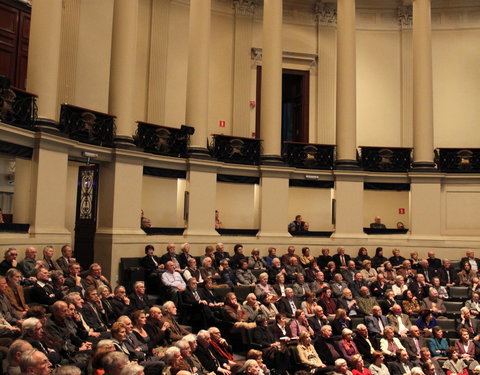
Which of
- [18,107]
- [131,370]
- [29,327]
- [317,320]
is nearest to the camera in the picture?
[131,370]

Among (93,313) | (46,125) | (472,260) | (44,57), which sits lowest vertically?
(93,313)

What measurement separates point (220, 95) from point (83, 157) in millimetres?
7480

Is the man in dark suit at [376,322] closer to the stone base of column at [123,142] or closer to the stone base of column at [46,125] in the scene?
the stone base of column at [123,142]

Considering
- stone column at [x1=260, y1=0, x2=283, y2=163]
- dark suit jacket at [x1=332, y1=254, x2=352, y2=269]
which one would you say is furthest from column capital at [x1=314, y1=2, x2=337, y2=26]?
dark suit jacket at [x1=332, y1=254, x2=352, y2=269]

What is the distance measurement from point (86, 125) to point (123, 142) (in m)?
1.05

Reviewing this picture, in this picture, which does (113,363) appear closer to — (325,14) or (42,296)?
(42,296)

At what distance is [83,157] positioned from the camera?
13.4 meters

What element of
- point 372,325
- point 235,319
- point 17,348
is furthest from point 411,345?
point 17,348

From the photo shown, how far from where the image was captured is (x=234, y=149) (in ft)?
55.5

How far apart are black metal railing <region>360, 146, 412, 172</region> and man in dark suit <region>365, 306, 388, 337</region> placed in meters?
7.41

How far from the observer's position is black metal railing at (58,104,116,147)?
42.8 ft

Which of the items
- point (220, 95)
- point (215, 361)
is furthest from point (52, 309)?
point (220, 95)

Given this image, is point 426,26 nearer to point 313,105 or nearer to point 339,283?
point 313,105

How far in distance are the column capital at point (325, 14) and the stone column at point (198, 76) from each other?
5.79 meters
